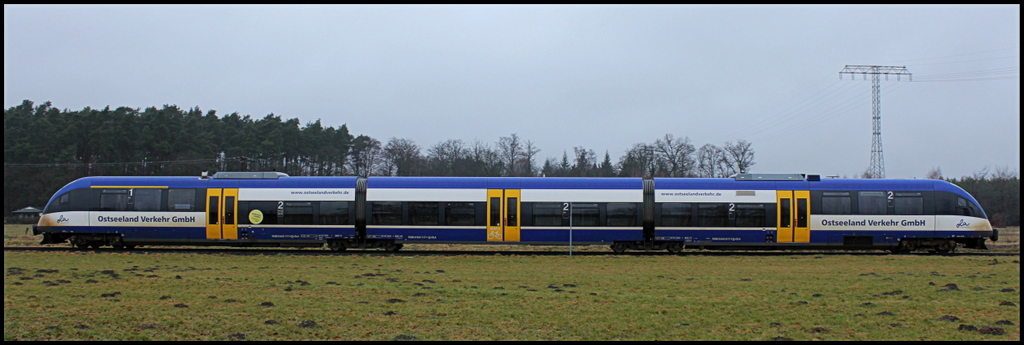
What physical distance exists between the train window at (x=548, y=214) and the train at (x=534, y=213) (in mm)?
37

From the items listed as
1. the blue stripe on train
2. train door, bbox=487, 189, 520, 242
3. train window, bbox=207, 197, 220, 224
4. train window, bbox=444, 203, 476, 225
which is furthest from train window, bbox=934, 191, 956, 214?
train window, bbox=207, 197, 220, 224

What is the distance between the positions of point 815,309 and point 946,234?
18.2 metres

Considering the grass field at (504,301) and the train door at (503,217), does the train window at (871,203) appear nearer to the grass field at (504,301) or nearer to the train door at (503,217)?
the grass field at (504,301)

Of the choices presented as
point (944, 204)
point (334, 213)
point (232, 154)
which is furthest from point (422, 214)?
point (232, 154)

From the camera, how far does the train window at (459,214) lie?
26.8 meters

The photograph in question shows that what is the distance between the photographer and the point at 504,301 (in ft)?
42.3

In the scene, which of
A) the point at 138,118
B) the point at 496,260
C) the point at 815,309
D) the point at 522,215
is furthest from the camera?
the point at 138,118

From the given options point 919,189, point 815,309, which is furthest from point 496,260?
point 919,189

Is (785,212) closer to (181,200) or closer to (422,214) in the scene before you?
(422,214)

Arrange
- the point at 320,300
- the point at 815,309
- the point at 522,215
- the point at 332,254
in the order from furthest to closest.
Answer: the point at 522,215 → the point at 332,254 → the point at 320,300 → the point at 815,309

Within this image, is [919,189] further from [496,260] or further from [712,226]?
[496,260]

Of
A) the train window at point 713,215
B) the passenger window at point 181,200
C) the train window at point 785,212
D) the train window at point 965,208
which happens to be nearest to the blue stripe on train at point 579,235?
the train window at point 713,215

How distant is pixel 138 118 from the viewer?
2842 inches

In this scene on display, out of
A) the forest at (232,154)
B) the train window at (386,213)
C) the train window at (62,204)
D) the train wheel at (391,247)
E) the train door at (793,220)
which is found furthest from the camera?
the forest at (232,154)
